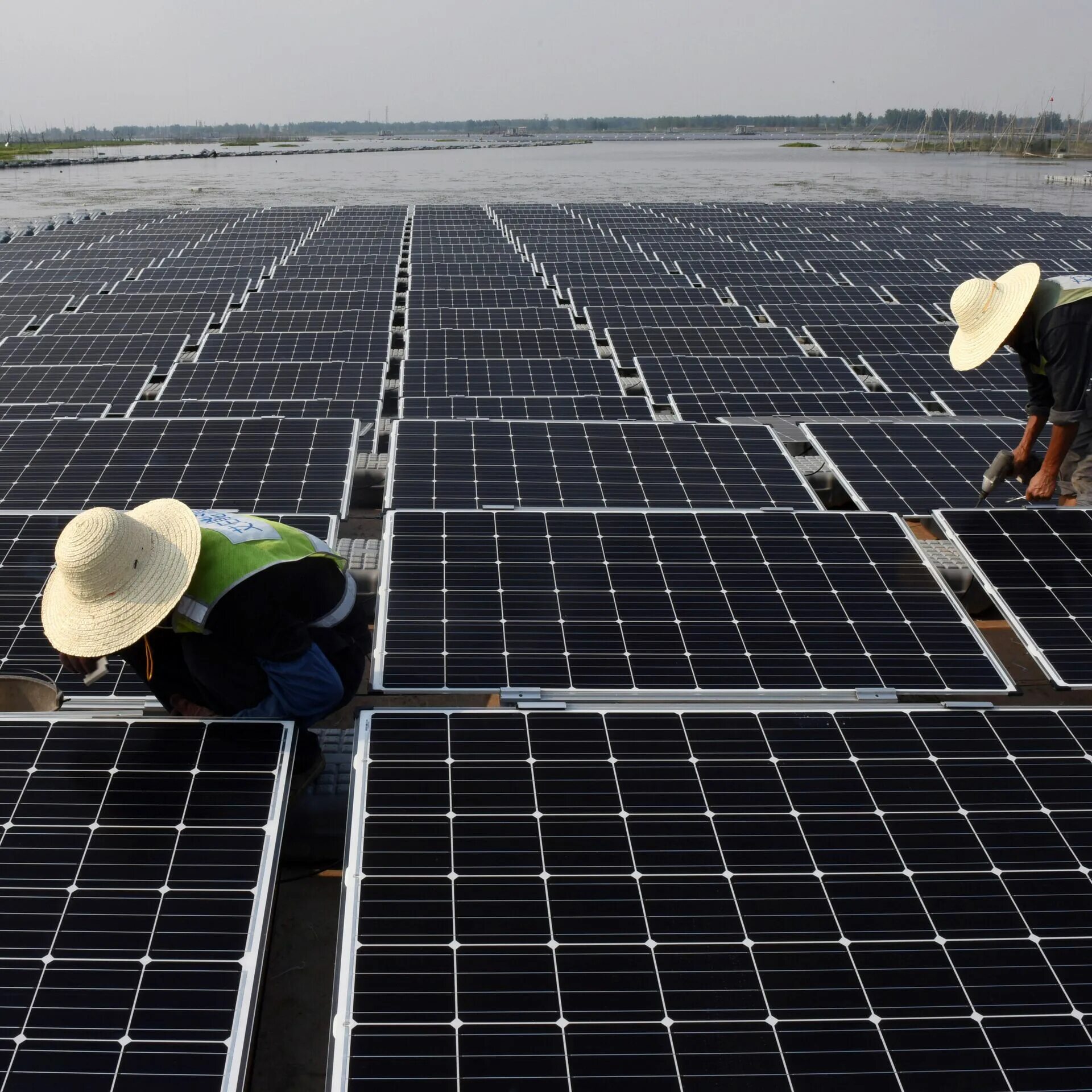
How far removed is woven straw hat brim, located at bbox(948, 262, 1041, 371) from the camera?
750 cm

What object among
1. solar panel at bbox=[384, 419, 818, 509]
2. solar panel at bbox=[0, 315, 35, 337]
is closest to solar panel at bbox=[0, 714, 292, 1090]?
solar panel at bbox=[384, 419, 818, 509]

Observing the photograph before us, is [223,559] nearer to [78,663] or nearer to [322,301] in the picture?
[78,663]

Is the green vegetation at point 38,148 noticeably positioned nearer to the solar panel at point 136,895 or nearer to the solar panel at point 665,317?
the solar panel at point 665,317

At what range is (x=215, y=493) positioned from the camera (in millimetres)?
8781

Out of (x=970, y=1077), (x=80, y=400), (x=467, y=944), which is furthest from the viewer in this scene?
(x=80, y=400)

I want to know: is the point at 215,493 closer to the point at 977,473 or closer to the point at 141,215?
the point at 977,473

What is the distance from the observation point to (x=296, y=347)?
58.7ft

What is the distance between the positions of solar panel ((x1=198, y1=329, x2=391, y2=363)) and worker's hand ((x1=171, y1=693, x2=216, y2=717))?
12.7 meters

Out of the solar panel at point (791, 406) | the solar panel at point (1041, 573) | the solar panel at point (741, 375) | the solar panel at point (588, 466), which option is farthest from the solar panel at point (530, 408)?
the solar panel at point (1041, 573)

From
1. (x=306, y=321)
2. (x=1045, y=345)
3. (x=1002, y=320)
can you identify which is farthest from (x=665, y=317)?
(x=1045, y=345)

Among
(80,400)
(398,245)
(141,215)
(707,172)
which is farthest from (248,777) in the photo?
(707,172)

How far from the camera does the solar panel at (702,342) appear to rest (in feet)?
62.4

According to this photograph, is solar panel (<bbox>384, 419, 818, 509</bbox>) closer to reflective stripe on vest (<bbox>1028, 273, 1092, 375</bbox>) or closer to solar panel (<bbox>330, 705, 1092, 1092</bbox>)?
reflective stripe on vest (<bbox>1028, 273, 1092, 375</bbox>)

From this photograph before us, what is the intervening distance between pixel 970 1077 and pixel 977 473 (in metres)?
7.98
